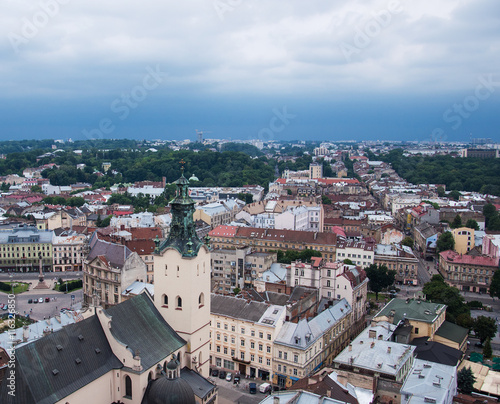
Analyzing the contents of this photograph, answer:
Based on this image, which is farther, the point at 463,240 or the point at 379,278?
the point at 463,240

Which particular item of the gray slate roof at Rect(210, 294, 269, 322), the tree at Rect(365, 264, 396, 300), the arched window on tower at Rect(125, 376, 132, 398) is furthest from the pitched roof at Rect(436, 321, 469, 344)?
the arched window on tower at Rect(125, 376, 132, 398)

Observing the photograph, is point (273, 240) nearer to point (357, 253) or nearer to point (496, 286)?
point (357, 253)

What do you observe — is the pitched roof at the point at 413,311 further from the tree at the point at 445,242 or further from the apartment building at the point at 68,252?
the apartment building at the point at 68,252

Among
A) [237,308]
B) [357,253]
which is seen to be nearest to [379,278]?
[357,253]

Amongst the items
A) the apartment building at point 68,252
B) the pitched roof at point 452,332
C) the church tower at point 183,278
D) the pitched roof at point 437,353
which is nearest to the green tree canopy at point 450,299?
the pitched roof at point 452,332

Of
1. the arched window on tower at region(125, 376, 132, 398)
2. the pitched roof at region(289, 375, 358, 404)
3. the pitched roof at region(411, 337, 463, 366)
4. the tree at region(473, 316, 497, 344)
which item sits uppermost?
the arched window on tower at region(125, 376, 132, 398)

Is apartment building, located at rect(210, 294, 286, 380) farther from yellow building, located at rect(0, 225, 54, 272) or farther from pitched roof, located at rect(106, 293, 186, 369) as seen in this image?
yellow building, located at rect(0, 225, 54, 272)

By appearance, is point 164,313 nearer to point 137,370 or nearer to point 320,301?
point 137,370
